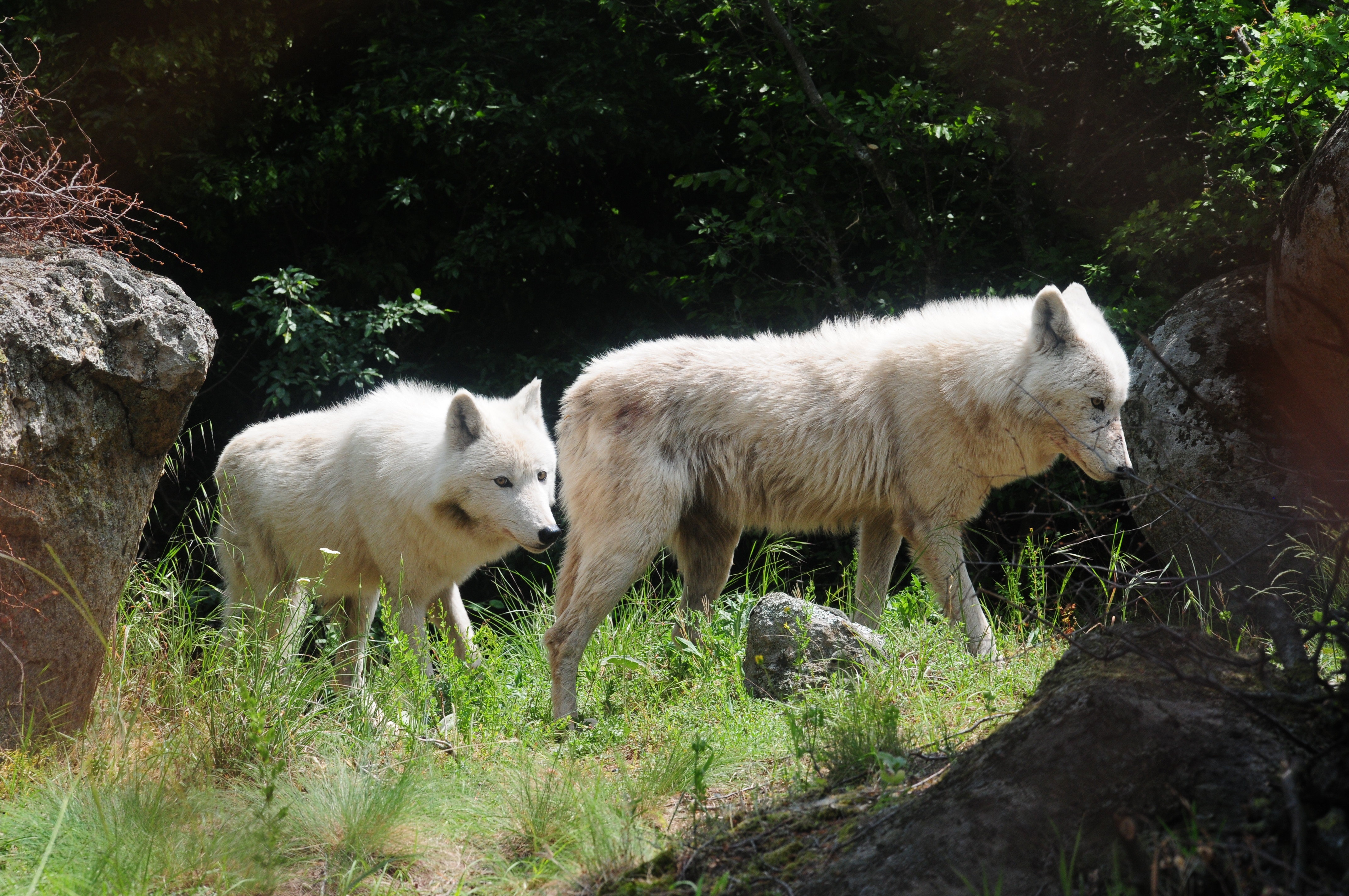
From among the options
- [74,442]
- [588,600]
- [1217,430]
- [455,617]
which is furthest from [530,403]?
[1217,430]

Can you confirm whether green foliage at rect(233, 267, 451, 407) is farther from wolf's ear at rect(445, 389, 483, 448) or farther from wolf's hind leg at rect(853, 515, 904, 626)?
wolf's hind leg at rect(853, 515, 904, 626)

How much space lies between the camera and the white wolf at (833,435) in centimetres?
504

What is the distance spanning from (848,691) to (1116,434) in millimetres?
2064

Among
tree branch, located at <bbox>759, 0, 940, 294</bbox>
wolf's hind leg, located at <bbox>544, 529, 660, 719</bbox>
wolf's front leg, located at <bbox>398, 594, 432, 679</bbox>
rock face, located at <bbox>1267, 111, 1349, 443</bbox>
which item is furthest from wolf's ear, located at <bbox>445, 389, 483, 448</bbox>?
tree branch, located at <bbox>759, 0, 940, 294</bbox>

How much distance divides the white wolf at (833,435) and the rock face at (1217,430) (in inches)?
26.8

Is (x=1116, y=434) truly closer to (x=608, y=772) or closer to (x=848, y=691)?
(x=848, y=691)

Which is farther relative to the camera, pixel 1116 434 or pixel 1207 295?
pixel 1207 295

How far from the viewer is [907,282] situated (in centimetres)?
863

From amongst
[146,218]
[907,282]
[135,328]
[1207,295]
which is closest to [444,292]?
[146,218]

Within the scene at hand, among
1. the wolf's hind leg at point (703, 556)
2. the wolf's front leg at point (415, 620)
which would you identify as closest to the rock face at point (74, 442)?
the wolf's front leg at point (415, 620)

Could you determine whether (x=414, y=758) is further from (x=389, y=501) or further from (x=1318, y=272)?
(x=1318, y=272)

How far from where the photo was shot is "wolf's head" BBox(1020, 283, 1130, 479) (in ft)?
16.5

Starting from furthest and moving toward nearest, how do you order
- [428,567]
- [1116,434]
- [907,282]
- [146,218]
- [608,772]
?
1. [146,218]
2. [907,282]
3. [428,567]
4. [1116,434]
5. [608,772]

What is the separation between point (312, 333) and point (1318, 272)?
23.0ft
